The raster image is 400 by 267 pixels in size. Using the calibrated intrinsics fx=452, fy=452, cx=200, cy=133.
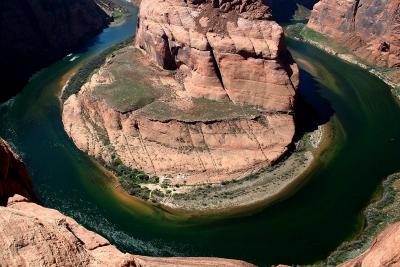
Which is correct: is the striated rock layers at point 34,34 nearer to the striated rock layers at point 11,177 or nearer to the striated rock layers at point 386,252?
the striated rock layers at point 11,177

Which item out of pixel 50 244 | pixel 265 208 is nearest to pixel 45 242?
pixel 50 244

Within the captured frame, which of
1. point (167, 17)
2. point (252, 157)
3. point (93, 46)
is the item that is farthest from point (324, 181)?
point (93, 46)

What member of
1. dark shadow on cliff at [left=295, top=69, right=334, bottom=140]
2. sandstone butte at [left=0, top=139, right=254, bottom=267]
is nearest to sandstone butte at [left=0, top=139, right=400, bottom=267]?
sandstone butte at [left=0, top=139, right=254, bottom=267]

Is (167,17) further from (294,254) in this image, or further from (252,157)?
(294,254)

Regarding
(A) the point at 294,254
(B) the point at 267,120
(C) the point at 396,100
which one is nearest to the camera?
(A) the point at 294,254

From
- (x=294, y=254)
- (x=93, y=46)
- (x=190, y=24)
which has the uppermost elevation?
(x=190, y=24)

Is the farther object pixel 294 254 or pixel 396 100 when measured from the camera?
pixel 396 100

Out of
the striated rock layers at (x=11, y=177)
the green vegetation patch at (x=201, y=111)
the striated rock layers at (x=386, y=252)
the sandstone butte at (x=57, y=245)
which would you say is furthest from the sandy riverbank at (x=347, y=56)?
the striated rock layers at (x=11, y=177)
